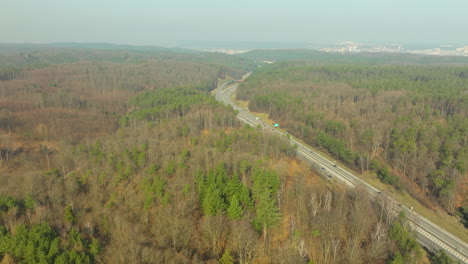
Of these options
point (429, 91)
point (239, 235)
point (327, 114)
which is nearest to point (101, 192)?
point (239, 235)

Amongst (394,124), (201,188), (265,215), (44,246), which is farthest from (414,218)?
(44,246)

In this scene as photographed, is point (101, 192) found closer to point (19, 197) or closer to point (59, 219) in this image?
point (59, 219)

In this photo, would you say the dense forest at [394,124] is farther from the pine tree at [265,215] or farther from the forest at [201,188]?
the pine tree at [265,215]

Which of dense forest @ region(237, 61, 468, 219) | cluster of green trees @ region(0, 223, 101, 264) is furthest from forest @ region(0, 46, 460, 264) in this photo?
dense forest @ region(237, 61, 468, 219)

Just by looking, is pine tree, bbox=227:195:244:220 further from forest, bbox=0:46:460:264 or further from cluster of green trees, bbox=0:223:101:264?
cluster of green trees, bbox=0:223:101:264

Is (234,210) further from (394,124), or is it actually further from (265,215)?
(394,124)

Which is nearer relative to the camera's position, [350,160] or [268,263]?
[268,263]

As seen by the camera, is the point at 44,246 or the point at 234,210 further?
the point at 234,210
